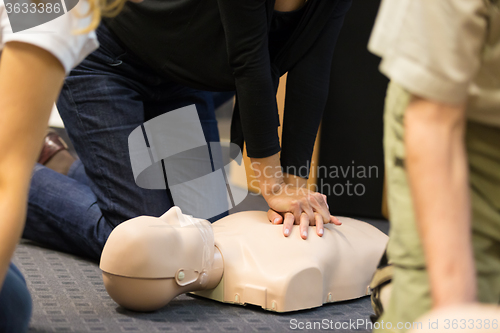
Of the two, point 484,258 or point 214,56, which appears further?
point 214,56

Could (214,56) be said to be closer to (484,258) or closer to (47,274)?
(47,274)

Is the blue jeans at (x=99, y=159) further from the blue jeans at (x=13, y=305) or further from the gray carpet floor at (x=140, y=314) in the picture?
the blue jeans at (x=13, y=305)

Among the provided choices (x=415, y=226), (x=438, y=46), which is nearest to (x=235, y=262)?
(x=415, y=226)

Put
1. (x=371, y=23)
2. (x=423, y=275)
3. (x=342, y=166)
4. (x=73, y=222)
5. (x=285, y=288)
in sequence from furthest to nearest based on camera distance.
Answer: (x=342, y=166) < (x=371, y=23) < (x=73, y=222) < (x=285, y=288) < (x=423, y=275)

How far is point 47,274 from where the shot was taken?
1067 mm

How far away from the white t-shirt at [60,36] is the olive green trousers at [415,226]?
0.34m

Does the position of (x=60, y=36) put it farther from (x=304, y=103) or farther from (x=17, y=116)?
(x=304, y=103)

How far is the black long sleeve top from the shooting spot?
3.23 feet

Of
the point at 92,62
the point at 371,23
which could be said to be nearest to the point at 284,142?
the point at 92,62

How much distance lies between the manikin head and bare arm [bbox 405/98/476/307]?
21.8 inches

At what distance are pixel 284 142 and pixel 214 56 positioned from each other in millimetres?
270

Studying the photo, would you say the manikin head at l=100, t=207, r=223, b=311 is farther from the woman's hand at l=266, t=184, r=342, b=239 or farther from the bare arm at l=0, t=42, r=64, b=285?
the bare arm at l=0, t=42, r=64, b=285

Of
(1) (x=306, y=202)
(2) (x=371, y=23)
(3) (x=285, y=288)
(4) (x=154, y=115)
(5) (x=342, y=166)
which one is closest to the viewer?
(3) (x=285, y=288)

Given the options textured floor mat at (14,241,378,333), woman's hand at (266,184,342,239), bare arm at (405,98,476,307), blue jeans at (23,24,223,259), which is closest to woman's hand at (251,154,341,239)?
woman's hand at (266,184,342,239)
